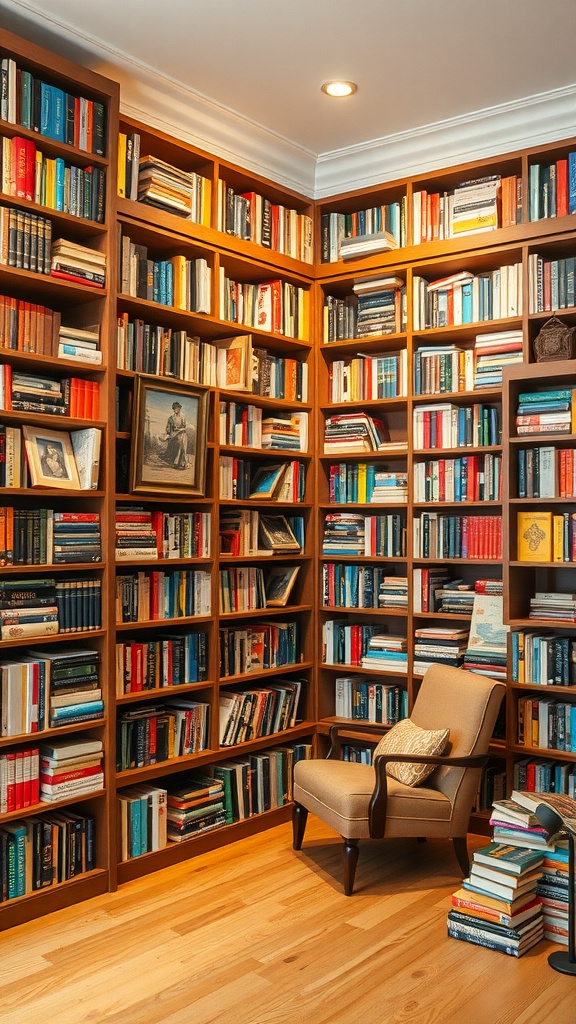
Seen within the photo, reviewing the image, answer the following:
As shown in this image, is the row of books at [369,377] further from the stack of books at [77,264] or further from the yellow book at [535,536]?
the stack of books at [77,264]

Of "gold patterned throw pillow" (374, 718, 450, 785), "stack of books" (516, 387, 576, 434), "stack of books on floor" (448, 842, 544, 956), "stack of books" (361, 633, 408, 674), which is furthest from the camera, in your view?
"stack of books" (361, 633, 408, 674)

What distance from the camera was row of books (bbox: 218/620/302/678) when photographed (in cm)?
430

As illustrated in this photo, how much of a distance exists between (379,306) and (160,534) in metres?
1.72

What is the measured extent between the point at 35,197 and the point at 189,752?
2.45 m

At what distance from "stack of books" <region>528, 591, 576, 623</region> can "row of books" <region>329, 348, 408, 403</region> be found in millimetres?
1247

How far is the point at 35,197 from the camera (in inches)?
133

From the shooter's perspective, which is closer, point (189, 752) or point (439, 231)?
point (189, 752)

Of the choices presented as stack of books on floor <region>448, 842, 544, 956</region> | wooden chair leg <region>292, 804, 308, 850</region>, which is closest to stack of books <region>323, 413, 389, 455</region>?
wooden chair leg <region>292, 804, 308, 850</region>

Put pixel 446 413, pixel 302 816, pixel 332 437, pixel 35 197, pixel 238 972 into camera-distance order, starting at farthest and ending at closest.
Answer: pixel 332 437, pixel 446 413, pixel 302 816, pixel 35 197, pixel 238 972

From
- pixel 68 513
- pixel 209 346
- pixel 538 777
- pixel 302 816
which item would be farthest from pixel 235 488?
pixel 538 777

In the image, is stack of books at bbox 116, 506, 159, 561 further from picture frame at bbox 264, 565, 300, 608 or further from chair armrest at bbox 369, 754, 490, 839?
chair armrest at bbox 369, 754, 490, 839

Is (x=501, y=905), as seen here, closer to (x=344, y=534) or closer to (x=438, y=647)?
A: (x=438, y=647)

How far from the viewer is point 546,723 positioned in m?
3.95

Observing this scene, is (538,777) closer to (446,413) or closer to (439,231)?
(446,413)
